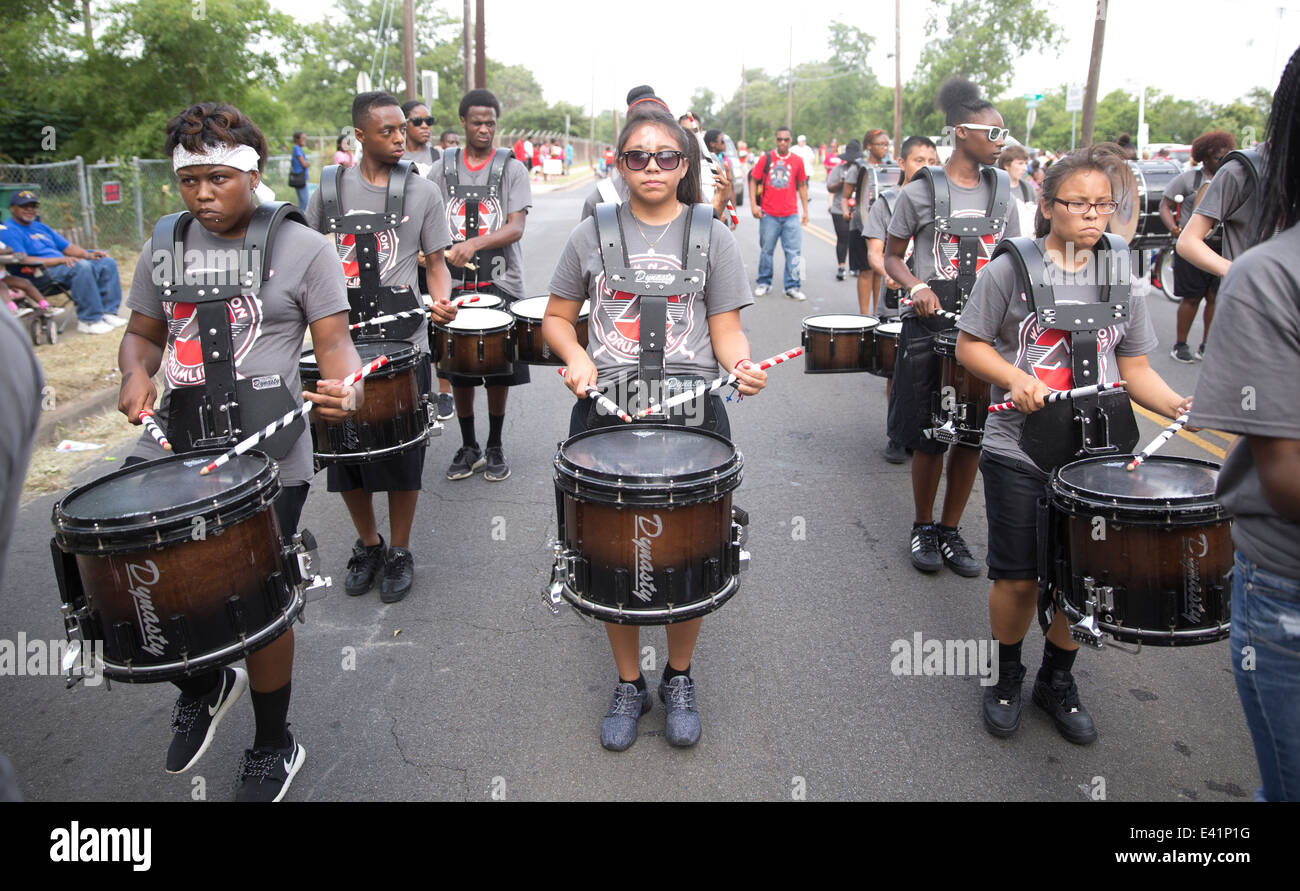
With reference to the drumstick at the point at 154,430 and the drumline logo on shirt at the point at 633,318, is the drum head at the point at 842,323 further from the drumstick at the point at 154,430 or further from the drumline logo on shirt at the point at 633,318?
the drumstick at the point at 154,430

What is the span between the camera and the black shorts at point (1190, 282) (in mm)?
8869

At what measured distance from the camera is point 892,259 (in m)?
5.52

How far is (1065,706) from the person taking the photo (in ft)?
11.9

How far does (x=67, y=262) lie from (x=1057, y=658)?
35.2 ft

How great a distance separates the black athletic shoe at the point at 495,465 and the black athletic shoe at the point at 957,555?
275cm

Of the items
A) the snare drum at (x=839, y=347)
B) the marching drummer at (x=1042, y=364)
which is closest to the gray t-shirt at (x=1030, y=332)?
the marching drummer at (x=1042, y=364)

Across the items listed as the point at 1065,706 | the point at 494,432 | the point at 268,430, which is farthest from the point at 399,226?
the point at 1065,706

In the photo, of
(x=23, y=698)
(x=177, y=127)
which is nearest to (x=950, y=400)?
(x=177, y=127)

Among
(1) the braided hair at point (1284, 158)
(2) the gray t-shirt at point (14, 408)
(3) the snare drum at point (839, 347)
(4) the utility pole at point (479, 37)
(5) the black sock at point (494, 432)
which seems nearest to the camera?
(2) the gray t-shirt at point (14, 408)

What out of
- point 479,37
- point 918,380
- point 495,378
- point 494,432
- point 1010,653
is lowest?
point 1010,653

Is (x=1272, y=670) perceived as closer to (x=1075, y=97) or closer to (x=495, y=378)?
(x=495, y=378)
